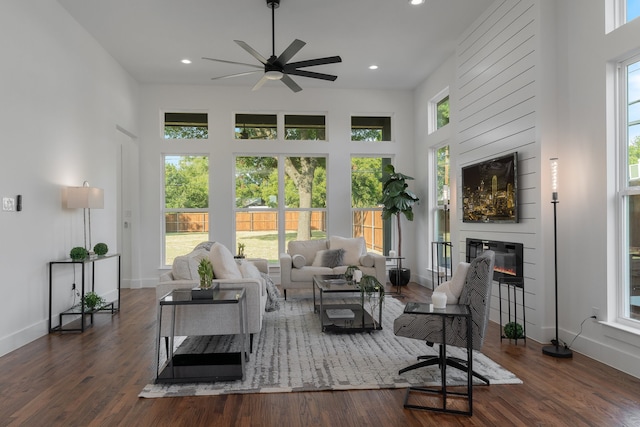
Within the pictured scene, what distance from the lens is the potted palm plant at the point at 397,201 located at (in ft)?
25.1

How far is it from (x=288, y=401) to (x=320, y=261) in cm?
405

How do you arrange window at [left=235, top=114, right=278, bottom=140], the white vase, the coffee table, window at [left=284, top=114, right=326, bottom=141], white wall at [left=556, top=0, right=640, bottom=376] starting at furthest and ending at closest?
window at [left=284, top=114, right=326, bottom=141]
window at [left=235, top=114, right=278, bottom=140]
the coffee table
white wall at [left=556, top=0, right=640, bottom=376]
the white vase

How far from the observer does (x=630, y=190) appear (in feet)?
11.5

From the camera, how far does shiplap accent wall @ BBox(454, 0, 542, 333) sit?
436 cm

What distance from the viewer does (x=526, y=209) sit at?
14.7ft

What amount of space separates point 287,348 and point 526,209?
2.79 metres

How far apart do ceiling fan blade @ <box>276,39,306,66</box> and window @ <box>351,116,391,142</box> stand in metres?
3.85

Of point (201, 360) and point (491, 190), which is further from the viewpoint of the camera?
point (491, 190)

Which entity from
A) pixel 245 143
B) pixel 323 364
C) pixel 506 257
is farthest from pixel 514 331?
pixel 245 143

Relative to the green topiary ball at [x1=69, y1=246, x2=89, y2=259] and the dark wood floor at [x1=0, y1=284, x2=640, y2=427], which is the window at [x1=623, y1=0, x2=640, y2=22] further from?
the green topiary ball at [x1=69, y1=246, x2=89, y2=259]

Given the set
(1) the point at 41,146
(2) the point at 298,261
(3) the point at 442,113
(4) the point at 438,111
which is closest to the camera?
(1) the point at 41,146

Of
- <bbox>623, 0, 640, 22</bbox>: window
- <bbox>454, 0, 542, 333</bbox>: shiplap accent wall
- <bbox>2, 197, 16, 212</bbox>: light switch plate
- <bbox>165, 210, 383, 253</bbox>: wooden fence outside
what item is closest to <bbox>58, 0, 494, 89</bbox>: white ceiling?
<bbox>454, 0, 542, 333</bbox>: shiplap accent wall

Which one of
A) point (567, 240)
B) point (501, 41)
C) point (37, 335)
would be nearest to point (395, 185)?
point (501, 41)

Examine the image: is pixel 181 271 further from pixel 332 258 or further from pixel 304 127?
pixel 304 127
